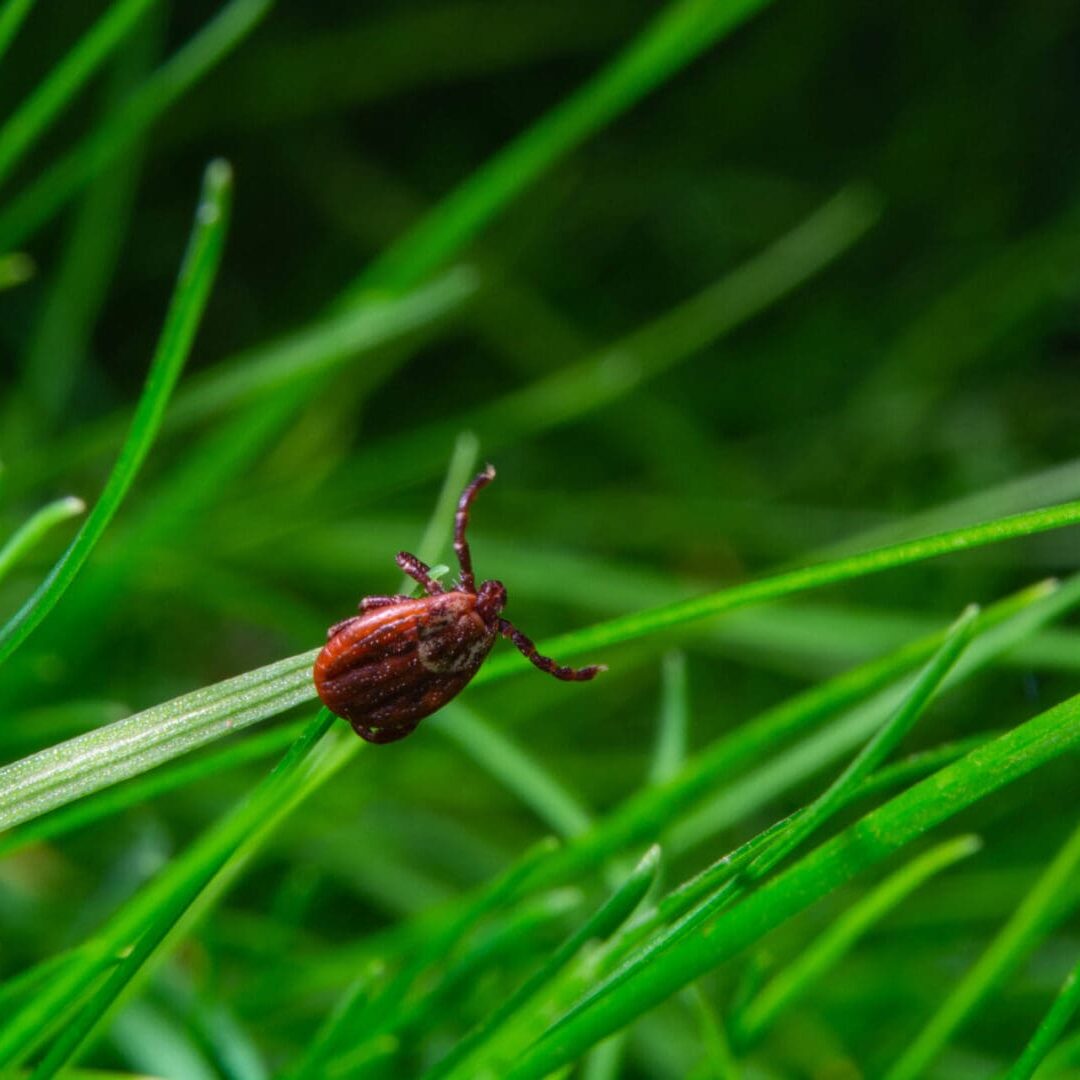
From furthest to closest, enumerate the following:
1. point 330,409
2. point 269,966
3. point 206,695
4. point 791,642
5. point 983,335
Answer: point 983,335 → point 330,409 → point 791,642 → point 269,966 → point 206,695

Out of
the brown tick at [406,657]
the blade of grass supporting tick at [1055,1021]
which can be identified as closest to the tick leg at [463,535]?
the brown tick at [406,657]

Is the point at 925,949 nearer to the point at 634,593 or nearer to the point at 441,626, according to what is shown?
the point at 634,593

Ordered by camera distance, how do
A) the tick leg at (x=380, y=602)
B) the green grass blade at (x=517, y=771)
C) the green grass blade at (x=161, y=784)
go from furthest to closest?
1. the green grass blade at (x=517, y=771)
2. the tick leg at (x=380, y=602)
3. the green grass blade at (x=161, y=784)

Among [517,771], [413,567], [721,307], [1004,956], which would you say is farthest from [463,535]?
[721,307]

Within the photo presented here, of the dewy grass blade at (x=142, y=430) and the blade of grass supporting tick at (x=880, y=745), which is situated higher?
the dewy grass blade at (x=142, y=430)

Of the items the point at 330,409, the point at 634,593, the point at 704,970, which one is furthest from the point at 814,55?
the point at 704,970

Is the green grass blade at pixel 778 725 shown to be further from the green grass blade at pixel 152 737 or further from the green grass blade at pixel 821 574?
the green grass blade at pixel 152 737
